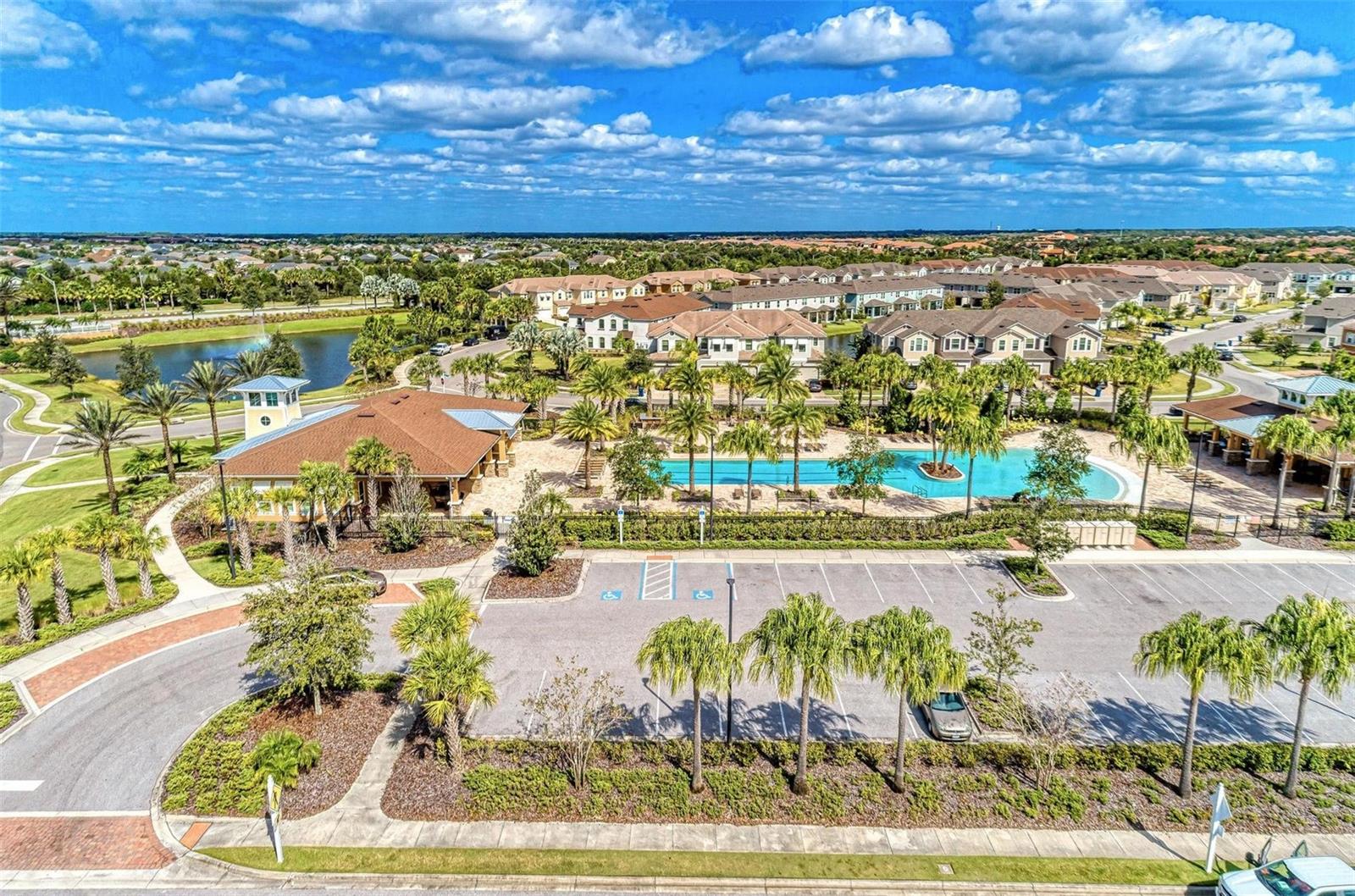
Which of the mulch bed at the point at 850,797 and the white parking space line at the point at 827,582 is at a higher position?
the white parking space line at the point at 827,582

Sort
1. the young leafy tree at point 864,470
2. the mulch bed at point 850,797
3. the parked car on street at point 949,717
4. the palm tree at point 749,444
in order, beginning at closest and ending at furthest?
the mulch bed at point 850,797
the parked car on street at point 949,717
the palm tree at point 749,444
the young leafy tree at point 864,470

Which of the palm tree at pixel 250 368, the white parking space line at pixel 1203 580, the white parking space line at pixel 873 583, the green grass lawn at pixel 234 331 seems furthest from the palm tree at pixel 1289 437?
the green grass lawn at pixel 234 331

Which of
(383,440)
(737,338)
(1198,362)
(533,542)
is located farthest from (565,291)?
(533,542)

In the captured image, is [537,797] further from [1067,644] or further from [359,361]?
[359,361]

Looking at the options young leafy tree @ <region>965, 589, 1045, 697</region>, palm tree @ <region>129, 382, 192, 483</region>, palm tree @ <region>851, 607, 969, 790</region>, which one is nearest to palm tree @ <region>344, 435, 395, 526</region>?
palm tree @ <region>129, 382, 192, 483</region>

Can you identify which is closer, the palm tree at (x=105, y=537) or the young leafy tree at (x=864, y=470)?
the palm tree at (x=105, y=537)

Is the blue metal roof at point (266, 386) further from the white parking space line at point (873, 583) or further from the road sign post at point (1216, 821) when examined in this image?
the road sign post at point (1216, 821)

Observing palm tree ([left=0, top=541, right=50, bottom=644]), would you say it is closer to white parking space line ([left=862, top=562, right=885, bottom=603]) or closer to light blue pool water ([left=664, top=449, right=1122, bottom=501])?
light blue pool water ([left=664, top=449, right=1122, bottom=501])
